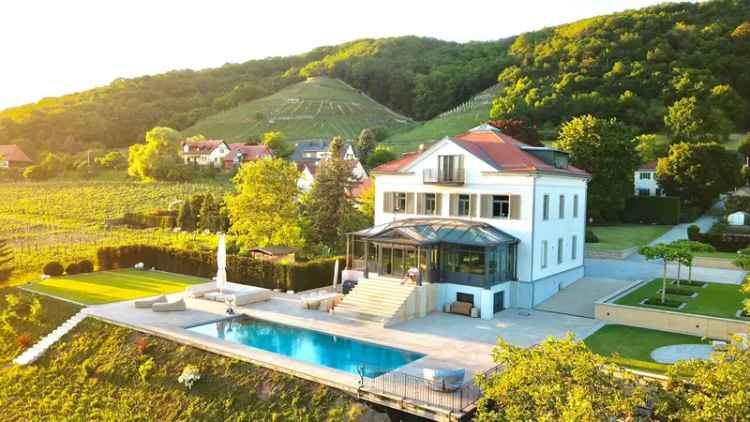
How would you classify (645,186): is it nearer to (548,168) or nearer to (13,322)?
(548,168)

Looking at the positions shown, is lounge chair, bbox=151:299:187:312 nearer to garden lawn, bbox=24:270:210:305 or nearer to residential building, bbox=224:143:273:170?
garden lawn, bbox=24:270:210:305

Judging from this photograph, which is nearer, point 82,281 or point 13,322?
point 13,322

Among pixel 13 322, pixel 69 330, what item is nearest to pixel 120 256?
pixel 13 322

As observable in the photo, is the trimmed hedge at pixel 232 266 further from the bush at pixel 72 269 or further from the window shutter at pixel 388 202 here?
the window shutter at pixel 388 202

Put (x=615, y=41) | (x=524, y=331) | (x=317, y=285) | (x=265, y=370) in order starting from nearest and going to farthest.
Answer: (x=265, y=370) < (x=524, y=331) < (x=317, y=285) < (x=615, y=41)

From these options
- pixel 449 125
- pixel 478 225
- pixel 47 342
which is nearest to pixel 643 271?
pixel 478 225

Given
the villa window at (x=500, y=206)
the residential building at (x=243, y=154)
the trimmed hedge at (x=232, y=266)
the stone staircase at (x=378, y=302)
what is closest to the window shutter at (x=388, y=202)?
the trimmed hedge at (x=232, y=266)

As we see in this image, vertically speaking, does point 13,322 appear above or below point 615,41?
below
